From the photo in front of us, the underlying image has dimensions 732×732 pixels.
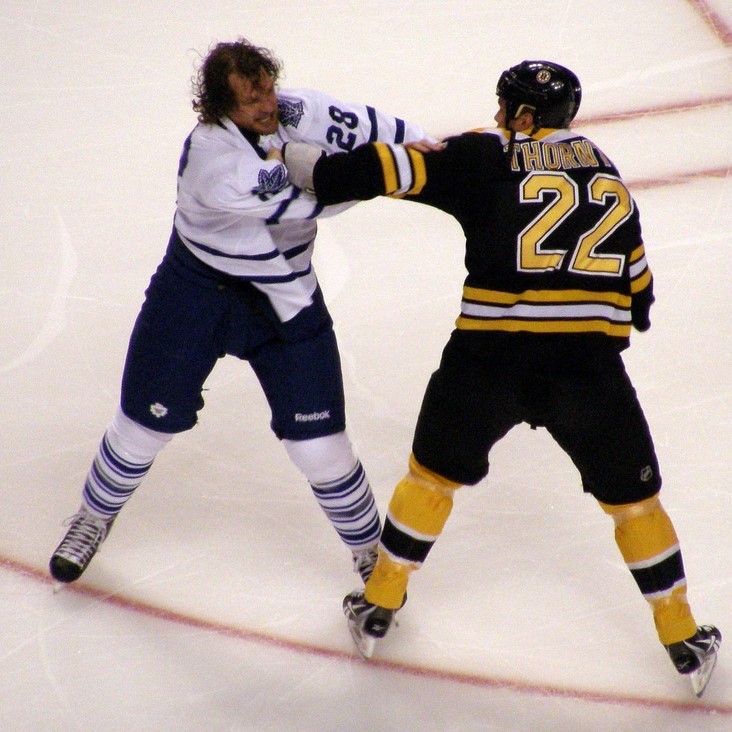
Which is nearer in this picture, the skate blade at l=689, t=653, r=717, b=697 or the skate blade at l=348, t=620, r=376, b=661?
the skate blade at l=689, t=653, r=717, b=697

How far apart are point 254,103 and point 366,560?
1.15 meters

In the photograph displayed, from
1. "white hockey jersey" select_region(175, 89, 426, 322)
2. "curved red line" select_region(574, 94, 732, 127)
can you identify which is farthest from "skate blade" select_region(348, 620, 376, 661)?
"curved red line" select_region(574, 94, 732, 127)

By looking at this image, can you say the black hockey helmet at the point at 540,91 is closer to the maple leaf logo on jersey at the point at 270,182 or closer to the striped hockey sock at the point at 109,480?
the maple leaf logo on jersey at the point at 270,182

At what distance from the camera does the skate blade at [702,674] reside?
243cm

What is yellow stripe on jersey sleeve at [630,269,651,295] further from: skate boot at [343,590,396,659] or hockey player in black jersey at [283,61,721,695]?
skate boot at [343,590,396,659]

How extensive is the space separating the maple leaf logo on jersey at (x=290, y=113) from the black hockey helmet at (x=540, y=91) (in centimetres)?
44

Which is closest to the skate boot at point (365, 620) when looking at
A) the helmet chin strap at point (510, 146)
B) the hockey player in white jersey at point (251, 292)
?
the hockey player in white jersey at point (251, 292)

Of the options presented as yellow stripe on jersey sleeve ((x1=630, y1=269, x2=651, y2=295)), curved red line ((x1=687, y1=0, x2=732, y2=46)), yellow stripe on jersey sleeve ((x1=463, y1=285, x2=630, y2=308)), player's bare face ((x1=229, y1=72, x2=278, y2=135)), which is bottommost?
curved red line ((x1=687, y1=0, x2=732, y2=46))


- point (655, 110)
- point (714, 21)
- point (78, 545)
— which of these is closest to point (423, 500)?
point (78, 545)

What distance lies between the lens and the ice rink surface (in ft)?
8.35

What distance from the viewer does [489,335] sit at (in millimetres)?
2277

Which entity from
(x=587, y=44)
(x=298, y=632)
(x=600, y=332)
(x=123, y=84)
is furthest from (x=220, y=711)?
(x=587, y=44)

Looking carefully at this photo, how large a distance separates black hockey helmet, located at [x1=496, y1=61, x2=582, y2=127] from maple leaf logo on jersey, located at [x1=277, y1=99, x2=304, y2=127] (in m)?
0.44

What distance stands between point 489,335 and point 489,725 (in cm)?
87
